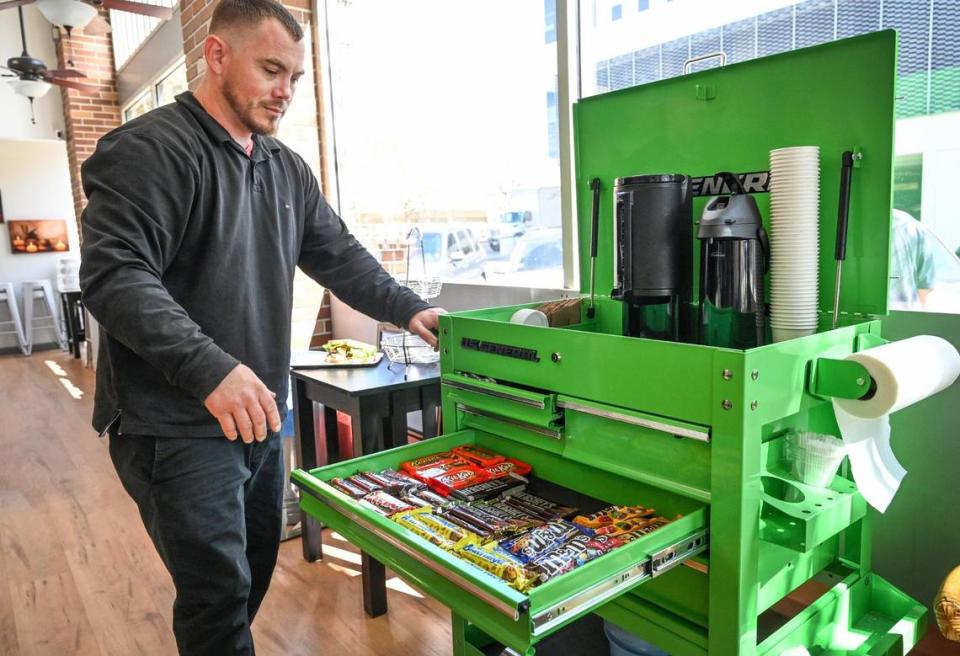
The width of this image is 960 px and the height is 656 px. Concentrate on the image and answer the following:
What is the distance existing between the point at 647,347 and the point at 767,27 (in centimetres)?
113

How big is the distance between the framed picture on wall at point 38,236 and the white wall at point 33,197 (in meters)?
0.05

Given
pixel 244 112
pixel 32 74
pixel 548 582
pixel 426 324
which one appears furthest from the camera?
pixel 32 74

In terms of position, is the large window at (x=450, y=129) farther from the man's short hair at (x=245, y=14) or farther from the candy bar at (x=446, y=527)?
the candy bar at (x=446, y=527)

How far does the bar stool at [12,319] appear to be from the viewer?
8.30 metres

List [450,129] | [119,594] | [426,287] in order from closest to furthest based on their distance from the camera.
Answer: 1. [119,594]
2. [426,287]
3. [450,129]

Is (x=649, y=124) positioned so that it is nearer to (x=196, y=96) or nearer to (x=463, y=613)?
(x=196, y=96)

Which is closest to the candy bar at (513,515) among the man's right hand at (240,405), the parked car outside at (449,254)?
the man's right hand at (240,405)

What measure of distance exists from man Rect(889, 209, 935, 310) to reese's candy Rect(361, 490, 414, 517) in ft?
3.71

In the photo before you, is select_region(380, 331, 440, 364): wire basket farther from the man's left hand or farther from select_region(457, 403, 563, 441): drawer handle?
select_region(457, 403, 563, 441): drawer handle

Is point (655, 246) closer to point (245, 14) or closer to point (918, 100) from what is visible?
point (918, 100)

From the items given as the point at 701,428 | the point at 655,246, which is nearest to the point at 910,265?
the point at 655,246

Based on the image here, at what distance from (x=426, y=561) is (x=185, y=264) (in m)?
0.85

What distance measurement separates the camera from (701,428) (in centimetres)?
106

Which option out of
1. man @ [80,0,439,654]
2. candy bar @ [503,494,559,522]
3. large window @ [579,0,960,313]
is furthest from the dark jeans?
large window @ [579,0,960,313]
